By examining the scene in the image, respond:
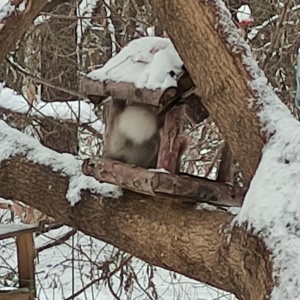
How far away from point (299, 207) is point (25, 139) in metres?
0.81

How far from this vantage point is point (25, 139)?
1602 mm

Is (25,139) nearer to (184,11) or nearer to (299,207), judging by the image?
(184,11)

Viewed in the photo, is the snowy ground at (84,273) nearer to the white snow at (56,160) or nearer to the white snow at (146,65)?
the white snow at (56,160)

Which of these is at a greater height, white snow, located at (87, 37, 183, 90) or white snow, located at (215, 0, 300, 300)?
white snow, located at (87, 37, 183, 90)

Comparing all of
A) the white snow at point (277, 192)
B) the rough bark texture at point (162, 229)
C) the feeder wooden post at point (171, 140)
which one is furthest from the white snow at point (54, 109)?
the white snow at point (277, 192)

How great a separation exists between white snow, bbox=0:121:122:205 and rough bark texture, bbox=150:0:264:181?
11.4 inches

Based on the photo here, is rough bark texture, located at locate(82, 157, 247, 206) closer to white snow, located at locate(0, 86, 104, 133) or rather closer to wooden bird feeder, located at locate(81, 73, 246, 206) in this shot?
wooden bird feeder, located at locate(81, 73, 246, 206)

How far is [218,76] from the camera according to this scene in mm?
1196

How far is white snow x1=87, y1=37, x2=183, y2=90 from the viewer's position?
125cm

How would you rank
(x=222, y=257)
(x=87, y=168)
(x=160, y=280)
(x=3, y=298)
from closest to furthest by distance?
1. (x=222, y=257)
2. (x=87, y=168)
3. (x=3, y=298)
4. (x=160, y=280)

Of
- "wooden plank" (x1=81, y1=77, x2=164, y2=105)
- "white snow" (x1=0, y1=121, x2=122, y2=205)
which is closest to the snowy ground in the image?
"white snow" (x1=0, y1=121, x2=122, y2=205)

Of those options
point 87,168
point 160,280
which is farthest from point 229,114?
point 160,280

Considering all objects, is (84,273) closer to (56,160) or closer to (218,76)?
(56,160)

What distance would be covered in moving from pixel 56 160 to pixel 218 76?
470 mm
